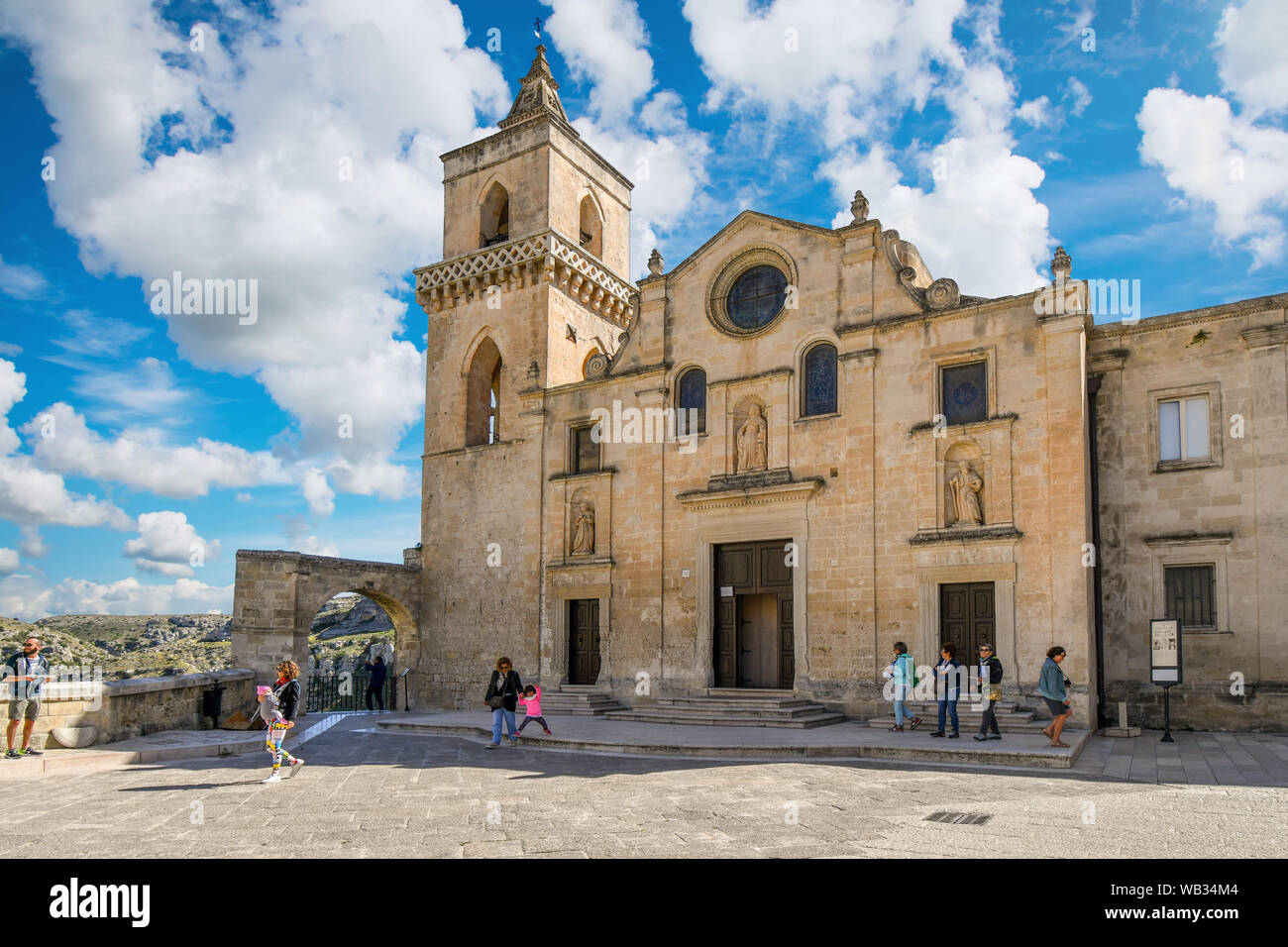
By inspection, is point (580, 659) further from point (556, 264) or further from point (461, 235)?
point (461, 235)

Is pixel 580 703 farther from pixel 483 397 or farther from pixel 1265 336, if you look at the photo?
pixel 1265 336

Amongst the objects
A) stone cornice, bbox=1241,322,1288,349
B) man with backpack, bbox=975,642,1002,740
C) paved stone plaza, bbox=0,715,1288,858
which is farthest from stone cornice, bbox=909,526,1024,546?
stone cornice, bbox=1241,322,1288,349

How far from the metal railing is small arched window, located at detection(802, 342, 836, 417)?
15116 millimetres

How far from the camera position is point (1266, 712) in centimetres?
1750

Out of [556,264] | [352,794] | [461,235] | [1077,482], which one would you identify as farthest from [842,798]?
[461,235]

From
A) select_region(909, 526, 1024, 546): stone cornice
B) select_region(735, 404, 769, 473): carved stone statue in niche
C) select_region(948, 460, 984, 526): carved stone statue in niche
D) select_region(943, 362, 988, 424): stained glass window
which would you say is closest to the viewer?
select_region(909, 526, 1024, 546): stone cornice

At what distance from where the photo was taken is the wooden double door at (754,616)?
71.7 feet

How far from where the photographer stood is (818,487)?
70.1 ft

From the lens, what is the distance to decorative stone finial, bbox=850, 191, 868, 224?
2188 centimetres

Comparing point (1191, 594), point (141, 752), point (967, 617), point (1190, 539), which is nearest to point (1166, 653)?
point (1191, 594)

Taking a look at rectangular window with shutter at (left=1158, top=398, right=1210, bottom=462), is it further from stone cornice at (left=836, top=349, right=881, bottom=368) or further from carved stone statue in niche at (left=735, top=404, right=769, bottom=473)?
carved stone statue in niche at (left=735, top=404, right=769, bottom=473)

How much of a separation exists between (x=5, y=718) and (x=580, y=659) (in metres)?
13.5

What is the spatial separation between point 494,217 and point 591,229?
10.6 ft

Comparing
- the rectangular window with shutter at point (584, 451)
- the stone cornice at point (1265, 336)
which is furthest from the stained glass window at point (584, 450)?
the stone cornice at point (1265, 336)
